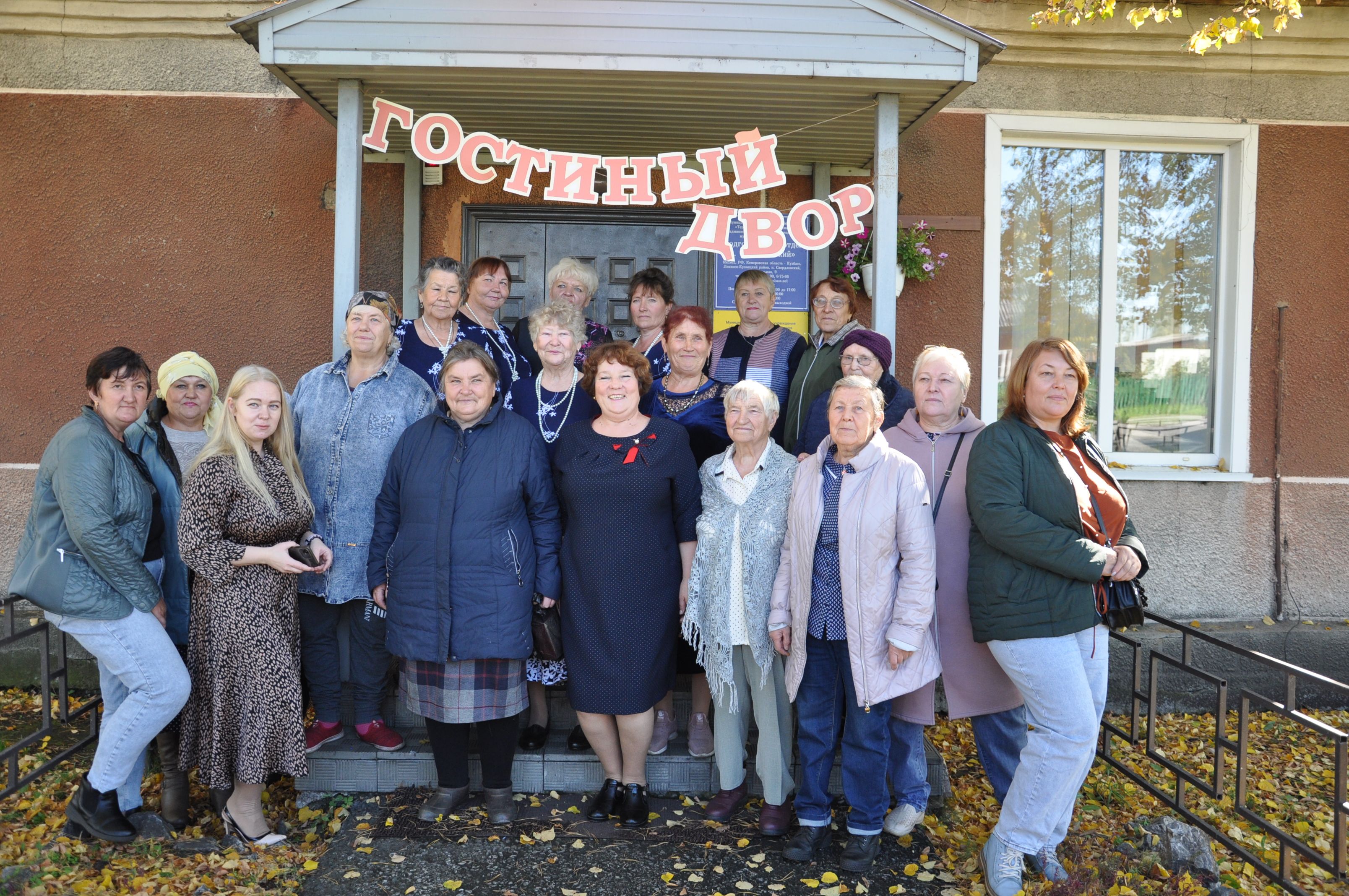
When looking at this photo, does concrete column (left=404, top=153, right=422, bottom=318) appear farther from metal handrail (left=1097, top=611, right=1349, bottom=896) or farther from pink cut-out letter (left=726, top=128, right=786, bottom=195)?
metal handrail (left=1097, top=611, right=1349, bottom=896)

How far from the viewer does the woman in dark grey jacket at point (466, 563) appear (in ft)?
10.6

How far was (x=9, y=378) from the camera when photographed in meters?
5.53

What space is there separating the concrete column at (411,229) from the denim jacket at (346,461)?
6.69ft

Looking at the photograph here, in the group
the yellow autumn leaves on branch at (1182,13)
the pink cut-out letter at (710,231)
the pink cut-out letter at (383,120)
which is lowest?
the pink cut-out letter at (710,231)

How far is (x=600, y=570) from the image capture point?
3.29 metres

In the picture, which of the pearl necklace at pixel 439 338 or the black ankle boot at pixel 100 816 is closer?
the black ankle boot at pixel 100 816

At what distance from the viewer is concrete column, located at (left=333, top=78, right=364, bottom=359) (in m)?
4.08

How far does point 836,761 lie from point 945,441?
1.46 metres

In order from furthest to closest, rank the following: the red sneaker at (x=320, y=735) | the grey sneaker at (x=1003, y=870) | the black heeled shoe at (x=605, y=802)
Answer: the red sneaker at (x=320, y=735), the black heeled shoe at (x=605, y=802), the grey sneaker at (x=1003, y=870)

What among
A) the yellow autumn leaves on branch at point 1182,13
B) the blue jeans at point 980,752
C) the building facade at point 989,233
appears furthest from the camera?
the building facade at point 989,233

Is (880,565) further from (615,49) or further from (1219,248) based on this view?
(1219,248)

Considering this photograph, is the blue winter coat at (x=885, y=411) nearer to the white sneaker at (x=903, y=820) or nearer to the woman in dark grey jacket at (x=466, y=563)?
the woman in dark grey jacket at (x=466, y=563)

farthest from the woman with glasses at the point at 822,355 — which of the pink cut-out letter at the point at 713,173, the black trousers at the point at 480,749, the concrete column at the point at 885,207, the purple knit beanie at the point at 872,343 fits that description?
the black trousers at the point at 480,749

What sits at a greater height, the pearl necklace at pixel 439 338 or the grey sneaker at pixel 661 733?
the pearl necklace at pixel 439 338
